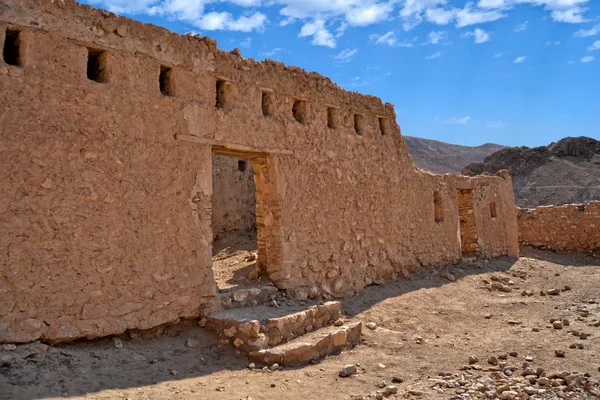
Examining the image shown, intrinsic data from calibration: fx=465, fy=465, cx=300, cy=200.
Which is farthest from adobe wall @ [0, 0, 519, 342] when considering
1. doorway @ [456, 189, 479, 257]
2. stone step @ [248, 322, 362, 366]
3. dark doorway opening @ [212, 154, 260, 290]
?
doorway @ [456, 189, 479, 257]

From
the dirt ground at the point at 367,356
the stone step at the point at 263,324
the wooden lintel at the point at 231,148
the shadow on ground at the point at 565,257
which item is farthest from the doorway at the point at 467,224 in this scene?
the stone step at the point at 263,324

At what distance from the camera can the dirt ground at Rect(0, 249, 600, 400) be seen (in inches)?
151

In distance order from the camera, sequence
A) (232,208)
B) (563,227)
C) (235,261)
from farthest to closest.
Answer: (563,227)
(232,208)
(235,261)

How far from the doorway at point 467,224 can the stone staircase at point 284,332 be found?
6465mm

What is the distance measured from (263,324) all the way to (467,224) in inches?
306

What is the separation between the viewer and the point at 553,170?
34.1m

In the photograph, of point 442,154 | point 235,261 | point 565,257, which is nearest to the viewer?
point 235,261

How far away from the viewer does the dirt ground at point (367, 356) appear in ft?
12.6

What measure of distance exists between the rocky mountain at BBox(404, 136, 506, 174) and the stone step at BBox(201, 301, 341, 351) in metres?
34.3

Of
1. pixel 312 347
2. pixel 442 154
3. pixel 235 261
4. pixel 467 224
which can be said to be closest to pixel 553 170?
pixel 442 154

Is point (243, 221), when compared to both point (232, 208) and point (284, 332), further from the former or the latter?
point (284, 332)

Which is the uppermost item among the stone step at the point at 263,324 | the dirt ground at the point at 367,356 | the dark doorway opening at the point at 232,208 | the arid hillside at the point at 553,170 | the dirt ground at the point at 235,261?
the arid hillside at the point at 553,170

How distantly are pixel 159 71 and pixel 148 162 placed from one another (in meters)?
1.09

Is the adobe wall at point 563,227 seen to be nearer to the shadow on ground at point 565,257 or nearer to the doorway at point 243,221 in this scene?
the shadow on ground at point 565,257
